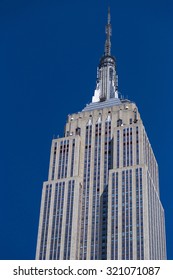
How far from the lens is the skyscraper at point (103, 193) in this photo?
463ft

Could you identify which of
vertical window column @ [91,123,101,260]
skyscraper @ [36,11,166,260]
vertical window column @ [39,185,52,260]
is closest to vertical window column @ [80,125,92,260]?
skyscraper @ [36,11,166,260]

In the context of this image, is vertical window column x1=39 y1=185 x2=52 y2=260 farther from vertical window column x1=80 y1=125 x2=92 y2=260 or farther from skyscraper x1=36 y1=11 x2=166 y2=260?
vertical window column x1=80 y1=125 x2=92 y2=260

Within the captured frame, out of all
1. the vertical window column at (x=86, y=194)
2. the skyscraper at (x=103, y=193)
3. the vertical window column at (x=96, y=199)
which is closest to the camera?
the skyscraper at (x=103, y=193)

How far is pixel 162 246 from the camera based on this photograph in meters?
156

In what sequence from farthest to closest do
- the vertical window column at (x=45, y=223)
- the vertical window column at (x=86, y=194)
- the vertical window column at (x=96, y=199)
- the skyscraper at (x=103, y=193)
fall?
the vertical window column at (x=86, y=194) < the vertical window column at (x=96, y=199) < the vertical window column at (x=45, y=223) < the skyscraper at (x=103, y=193)

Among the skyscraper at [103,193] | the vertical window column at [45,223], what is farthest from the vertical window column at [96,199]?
the vertical window column at [45,223]

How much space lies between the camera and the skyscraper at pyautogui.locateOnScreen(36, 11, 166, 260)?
141125 millimetres

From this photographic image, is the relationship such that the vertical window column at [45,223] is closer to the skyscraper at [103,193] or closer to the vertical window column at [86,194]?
the skyscraper at [103,193]

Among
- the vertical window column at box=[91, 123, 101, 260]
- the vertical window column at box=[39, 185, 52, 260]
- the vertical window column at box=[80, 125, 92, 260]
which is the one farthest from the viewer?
the vertical window column at box=[80, 125, 92, 260]

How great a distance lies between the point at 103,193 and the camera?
512 ft
